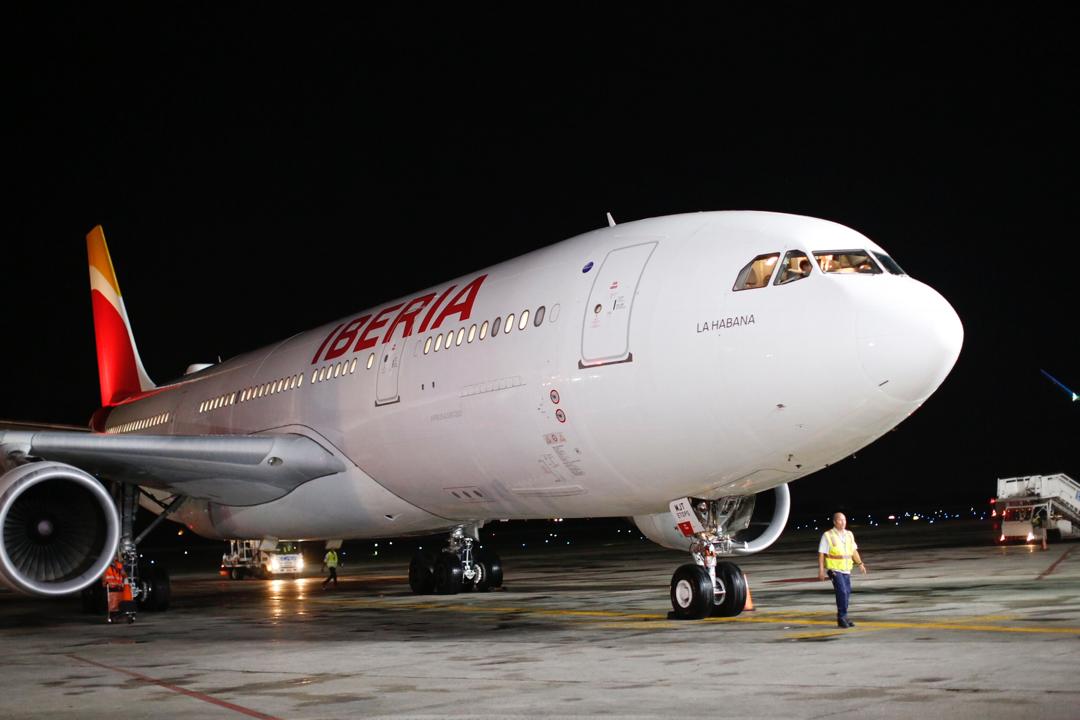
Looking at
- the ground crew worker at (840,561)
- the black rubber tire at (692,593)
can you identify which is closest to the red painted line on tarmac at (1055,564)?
the ground crew worker at (840,561)

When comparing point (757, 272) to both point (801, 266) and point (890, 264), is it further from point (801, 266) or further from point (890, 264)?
point (890, 264)

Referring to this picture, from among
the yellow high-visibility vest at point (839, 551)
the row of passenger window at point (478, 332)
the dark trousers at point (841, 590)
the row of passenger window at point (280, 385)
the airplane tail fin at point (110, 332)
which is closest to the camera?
the dark trousers at point (841, 590)

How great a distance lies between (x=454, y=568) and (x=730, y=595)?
23.0 ft

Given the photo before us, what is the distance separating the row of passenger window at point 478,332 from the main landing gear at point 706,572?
8.29 ft

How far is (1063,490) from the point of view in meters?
33.5

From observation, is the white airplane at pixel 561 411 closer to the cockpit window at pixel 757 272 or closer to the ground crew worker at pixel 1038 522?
the cockpit window at pixel 757 272

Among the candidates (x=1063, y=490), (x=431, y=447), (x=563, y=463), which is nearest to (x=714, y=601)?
(x=563, y=463)

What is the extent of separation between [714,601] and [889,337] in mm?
3654

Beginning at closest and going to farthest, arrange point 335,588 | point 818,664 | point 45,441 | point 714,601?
point 818,664 < point 714,601 < point 45,441 < point 335,588

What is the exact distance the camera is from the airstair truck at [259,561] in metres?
30.6

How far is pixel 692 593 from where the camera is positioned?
468 inches

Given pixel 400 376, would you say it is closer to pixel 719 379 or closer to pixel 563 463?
pixel 563 463

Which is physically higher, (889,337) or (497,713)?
(889,337)

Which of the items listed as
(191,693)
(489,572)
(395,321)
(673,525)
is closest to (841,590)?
(673,525)
